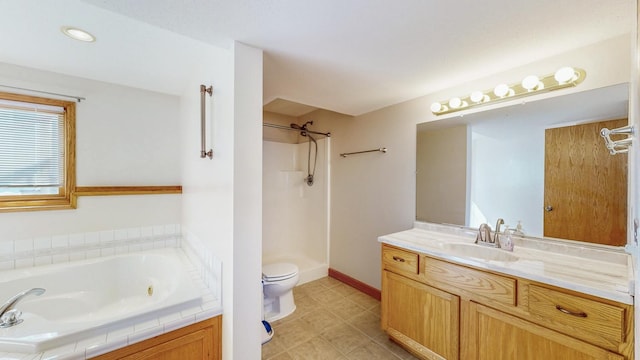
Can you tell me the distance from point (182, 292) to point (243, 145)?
3.25 feet

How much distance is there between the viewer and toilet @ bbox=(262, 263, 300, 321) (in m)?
2.25

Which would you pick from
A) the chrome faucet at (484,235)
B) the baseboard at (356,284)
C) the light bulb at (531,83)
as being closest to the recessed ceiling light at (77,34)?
the light bulb at (531,83)

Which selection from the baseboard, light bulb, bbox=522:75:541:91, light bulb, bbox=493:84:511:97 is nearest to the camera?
light bulb, bbox=522:75:541:91

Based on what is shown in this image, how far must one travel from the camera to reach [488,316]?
135 centimetres

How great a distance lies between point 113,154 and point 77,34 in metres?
1.06

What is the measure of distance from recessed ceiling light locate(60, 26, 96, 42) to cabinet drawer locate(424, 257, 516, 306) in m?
2.46

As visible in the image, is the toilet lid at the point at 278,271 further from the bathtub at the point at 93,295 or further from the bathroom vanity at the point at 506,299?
the bathroom vanity at the point at 506,299

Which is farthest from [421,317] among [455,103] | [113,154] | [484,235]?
[113,154]

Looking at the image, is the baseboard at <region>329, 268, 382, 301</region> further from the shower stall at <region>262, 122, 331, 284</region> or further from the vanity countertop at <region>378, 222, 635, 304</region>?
the vanity countertop at <region>378, 222, 635, 304</region>

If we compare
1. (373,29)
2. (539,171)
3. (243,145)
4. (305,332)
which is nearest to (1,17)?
(243,145)

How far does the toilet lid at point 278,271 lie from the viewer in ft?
7.45

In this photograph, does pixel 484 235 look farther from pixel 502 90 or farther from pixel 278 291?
pixel 278 291

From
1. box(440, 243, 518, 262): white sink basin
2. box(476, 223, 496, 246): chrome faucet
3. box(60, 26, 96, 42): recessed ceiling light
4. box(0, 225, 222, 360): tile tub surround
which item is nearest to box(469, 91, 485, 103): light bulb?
box(476, 223, 496, 246): chrome faucet

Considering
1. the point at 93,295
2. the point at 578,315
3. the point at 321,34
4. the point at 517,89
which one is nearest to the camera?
the point at 578,315
